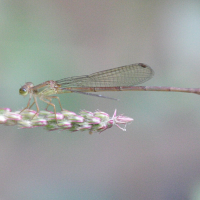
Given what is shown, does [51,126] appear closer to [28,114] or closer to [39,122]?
[39,122]

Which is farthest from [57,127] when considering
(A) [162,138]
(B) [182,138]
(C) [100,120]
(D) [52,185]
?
(B) [182,138]

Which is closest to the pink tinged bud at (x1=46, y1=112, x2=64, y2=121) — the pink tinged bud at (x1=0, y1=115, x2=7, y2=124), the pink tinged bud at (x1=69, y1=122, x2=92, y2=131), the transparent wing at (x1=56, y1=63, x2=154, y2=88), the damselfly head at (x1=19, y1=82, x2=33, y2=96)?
the pink tinged bud at (x1=69, y1=122, x2=92, y2=131)

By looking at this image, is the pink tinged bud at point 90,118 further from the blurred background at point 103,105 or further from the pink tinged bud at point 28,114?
the blurred background at point 103,105

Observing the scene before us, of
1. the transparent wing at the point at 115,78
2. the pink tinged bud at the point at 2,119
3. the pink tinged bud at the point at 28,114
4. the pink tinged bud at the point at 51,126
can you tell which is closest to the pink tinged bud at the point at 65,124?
the pink tinged bud at the point at 51,126

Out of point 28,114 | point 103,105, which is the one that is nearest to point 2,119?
point 28,114

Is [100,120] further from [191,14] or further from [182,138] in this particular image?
[191,14]

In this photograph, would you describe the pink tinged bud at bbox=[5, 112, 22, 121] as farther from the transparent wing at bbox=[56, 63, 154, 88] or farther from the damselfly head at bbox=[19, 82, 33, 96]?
the transparent wing at bbox=[56, 63, 154, 88]
